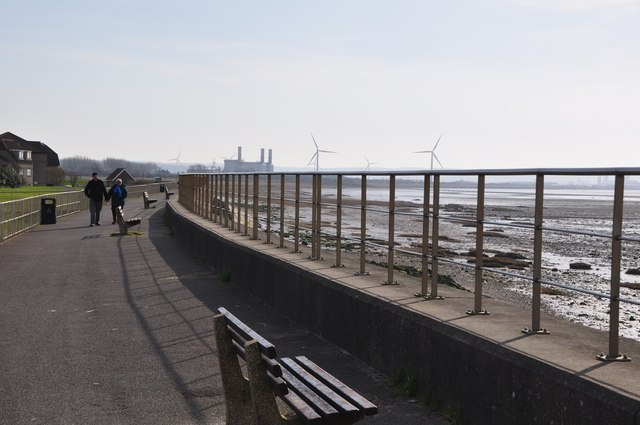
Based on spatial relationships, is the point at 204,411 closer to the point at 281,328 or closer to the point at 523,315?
the point at 523,315

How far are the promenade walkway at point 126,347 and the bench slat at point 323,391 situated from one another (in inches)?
41.2

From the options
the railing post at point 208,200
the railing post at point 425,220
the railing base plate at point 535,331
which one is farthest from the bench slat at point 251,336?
the railing post at point 208,200

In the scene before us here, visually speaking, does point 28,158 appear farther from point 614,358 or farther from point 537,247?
point 614,358

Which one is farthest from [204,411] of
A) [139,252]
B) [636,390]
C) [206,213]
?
[206,213]

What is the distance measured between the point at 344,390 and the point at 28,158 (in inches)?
5731

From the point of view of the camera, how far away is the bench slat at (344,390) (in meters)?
4.70

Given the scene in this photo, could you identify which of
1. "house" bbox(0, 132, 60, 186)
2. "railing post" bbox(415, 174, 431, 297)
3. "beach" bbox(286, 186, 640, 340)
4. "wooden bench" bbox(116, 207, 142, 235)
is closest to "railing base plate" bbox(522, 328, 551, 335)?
"beach" bbox(286, 186, 640, 340)

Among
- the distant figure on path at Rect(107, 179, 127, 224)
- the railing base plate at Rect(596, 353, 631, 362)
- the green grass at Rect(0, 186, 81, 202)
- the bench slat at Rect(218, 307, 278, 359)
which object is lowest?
the green grass at Rect(0, 186, 81, 202)

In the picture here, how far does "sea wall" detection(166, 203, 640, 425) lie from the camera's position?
4.88m

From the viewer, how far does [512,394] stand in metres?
5.46

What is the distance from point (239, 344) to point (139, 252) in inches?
578

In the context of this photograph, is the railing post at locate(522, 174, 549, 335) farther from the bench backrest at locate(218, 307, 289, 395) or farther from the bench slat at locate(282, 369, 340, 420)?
the bench backrest at locate(218, 307, 289, 395)

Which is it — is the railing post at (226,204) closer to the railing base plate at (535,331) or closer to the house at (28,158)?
the railing base plate at (535,331)

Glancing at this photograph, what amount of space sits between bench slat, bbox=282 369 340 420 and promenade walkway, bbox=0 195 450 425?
4.03 ft
